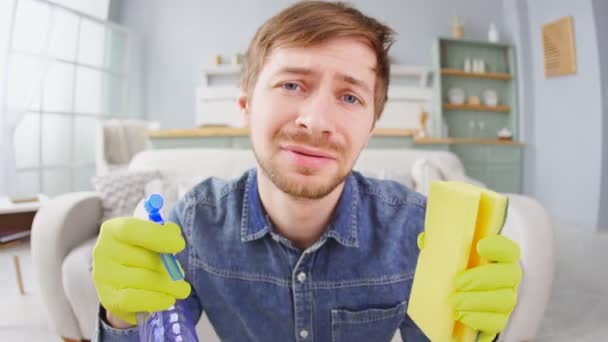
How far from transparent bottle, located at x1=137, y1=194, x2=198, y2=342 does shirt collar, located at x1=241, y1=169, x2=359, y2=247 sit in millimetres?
246

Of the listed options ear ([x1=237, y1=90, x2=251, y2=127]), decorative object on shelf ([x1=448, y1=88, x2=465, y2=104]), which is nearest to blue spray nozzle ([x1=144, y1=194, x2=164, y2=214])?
ear ([x1=237, y1=90, x2=251, y2=127])

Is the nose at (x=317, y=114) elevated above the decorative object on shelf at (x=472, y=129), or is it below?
below

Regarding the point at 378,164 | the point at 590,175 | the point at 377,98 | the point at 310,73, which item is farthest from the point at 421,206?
the point at 590,175

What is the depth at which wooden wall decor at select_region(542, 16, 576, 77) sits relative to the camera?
2.74 meters

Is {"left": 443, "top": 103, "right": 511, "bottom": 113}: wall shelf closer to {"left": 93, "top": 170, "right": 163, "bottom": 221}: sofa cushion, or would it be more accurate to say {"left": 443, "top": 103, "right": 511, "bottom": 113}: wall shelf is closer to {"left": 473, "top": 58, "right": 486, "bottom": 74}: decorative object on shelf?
{"left": 473, "top": 58, "right": 486, "bottom": 74}: decorative object on shelf

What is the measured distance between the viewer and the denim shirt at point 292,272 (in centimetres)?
62

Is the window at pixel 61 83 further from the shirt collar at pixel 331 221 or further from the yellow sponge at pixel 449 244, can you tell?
the yellow sponge at pixel 449 244

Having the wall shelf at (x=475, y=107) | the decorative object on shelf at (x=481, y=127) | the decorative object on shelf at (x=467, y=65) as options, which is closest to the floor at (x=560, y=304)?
the wall shelf at (x=475, y=107)

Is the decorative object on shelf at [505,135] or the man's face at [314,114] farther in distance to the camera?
the decorative object on shelf at [505,135]

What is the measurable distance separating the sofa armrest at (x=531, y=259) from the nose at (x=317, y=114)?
755 millimetres

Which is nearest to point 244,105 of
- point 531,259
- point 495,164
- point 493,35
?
point 531,259

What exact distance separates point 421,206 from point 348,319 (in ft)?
0.85

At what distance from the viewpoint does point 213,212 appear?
2.14 feet

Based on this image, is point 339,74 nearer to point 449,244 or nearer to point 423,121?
point 449,244
